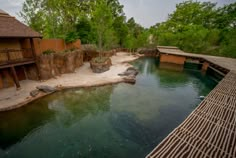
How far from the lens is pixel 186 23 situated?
30438 mm

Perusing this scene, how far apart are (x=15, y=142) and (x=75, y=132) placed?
2.40 m

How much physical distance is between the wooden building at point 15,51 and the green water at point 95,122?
3338 millimetres

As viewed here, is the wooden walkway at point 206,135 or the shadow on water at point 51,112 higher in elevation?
the wooden walkway at point 206,135

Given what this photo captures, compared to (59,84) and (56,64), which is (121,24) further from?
(59,84)

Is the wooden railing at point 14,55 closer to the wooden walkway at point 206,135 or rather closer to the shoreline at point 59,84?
the shoreline at point 59,84

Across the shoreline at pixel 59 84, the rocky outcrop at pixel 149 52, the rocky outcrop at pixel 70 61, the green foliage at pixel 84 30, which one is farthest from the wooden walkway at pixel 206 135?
the rocky outcrop at pixel 149 52

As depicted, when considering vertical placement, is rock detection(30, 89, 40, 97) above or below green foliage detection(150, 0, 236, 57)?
below

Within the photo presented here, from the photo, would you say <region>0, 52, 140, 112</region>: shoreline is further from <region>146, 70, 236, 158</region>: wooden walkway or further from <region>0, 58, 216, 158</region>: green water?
<region>146, 70, 236, 158</region>: wooden walkway

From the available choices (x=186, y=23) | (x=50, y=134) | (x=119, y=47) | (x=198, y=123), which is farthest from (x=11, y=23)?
(x=186, y=23)

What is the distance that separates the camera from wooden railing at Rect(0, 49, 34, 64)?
8998 millimetres

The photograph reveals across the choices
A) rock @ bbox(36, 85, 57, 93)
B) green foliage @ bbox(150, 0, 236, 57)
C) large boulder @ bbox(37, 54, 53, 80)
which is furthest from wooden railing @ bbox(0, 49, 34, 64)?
green foliage @ bbox(150, 0, 236, 57)

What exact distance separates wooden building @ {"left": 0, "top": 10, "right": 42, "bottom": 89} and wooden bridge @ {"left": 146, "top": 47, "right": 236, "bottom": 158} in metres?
10.2

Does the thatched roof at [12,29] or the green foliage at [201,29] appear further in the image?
the green foliage at [201,29]

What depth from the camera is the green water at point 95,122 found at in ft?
17.1
